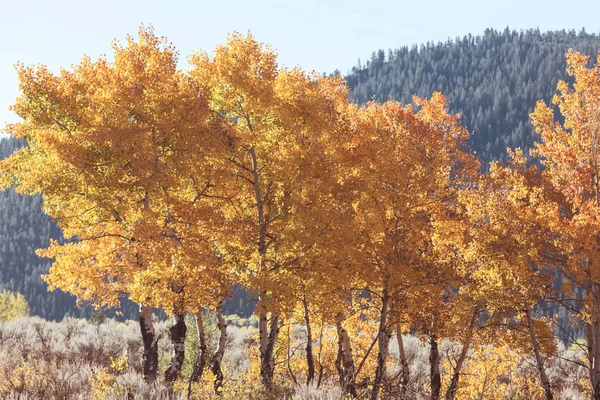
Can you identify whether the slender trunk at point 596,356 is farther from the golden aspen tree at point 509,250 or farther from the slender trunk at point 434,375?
the slender trunk at point 434,375

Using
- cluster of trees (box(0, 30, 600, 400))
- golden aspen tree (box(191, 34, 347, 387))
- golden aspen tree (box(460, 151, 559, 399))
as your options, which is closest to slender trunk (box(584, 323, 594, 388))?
cluster of trees (box(0, 30, 600, 400))

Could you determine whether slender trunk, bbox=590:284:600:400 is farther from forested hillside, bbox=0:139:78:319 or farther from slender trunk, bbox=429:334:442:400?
forested hillside, bbox=0:139:78:319

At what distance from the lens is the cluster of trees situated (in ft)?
43.4

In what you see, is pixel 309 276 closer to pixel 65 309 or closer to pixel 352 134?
pixel 352 134

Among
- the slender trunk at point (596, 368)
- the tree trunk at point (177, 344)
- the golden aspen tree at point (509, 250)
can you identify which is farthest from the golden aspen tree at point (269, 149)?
the slender trunk at point (596, 368)

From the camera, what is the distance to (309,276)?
14242 mm

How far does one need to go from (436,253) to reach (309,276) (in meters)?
4.57

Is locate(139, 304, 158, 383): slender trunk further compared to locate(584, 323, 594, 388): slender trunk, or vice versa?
locate(584, 323, 594, 388): slender trunk

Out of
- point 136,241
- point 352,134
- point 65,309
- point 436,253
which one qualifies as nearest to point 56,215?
point 136,241

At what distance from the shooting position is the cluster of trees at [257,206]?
521 inches

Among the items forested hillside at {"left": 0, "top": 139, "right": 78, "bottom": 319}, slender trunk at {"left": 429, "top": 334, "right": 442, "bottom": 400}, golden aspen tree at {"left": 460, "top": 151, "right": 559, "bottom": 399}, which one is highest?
forested hillside at {"left": 0, "top": 139, "right": 78, "bottom": 319}

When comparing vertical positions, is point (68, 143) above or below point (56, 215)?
above

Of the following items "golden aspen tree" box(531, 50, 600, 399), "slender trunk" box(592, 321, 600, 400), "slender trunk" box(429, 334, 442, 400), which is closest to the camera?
"golden aspen tree" box(531, 50, 600, 399)

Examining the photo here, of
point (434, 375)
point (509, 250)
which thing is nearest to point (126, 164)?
point (509, 250)
